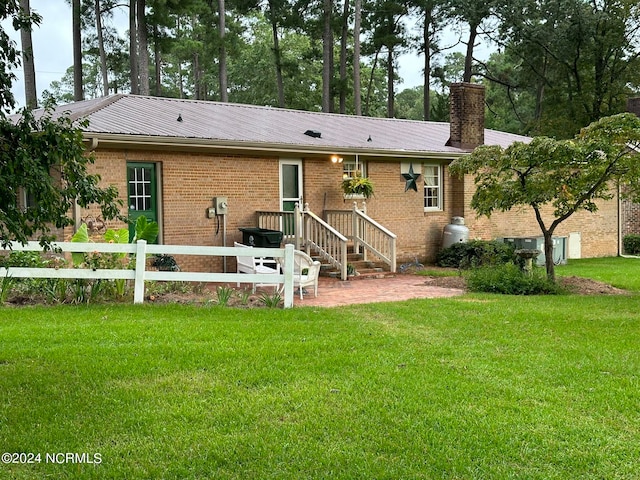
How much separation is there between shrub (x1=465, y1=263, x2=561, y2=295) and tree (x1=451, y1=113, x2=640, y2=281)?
0.48m

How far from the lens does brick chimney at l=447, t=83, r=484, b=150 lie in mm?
20469

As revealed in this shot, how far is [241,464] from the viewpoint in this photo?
426 centimetres

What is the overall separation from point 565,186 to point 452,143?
788 cm

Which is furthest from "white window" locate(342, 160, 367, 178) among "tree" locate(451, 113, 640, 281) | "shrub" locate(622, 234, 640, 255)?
"shrub" locate(622, 234, 640, 255)

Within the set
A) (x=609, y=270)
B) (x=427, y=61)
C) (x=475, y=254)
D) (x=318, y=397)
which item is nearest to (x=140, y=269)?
(x=318, y=397)

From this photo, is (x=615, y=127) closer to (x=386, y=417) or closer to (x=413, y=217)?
(x=413, y=217)

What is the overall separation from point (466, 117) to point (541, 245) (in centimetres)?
464

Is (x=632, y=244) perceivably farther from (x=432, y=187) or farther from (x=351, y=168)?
(x=351, y=168)

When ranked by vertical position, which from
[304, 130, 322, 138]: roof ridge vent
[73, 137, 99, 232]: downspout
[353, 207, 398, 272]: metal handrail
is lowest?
[353, 207, 398, 272]: metal handrail

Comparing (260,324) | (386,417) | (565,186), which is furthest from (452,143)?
(386,417)

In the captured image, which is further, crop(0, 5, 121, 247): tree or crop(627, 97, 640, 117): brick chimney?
crop(627, 97, 640, 117): brick chimney

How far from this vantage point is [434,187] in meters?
19.2

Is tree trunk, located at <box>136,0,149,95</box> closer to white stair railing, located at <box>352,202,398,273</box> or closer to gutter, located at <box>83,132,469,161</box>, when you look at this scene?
gutter, located at <box>83,132,469,161</box>

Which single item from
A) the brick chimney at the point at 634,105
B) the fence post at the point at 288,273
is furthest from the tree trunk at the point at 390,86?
the fence post at the point at 288,273
